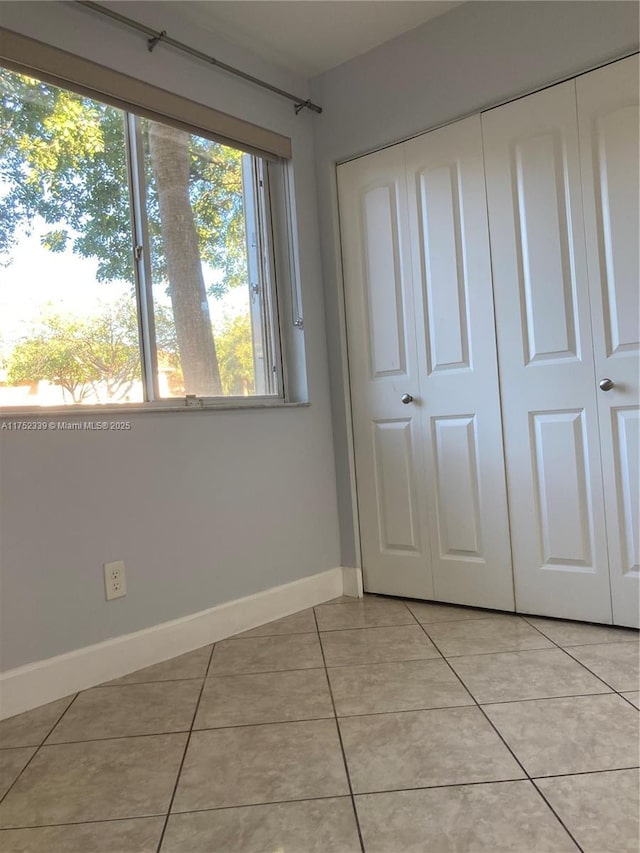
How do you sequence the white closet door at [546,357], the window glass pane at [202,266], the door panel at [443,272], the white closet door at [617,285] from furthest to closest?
the door panel at [443,272]
the window glass pane at [202,266]
the white closet door at [546,357]
the white closet door at [617,285]

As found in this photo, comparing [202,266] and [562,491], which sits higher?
[202,266]

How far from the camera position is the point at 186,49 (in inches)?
91.7

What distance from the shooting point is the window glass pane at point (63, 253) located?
194 cm

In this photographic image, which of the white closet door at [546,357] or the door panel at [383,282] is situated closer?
the white closet door at [546,357]

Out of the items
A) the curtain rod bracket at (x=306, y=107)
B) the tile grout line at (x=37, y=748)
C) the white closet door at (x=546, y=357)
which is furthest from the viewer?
the curtain rod bracket at (x=306, y=107)

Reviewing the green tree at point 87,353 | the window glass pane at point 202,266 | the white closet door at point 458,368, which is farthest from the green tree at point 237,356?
the white closet door at point 458,368

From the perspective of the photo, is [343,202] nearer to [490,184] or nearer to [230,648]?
[490,184]

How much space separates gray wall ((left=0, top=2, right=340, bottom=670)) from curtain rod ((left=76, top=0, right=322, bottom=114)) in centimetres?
3

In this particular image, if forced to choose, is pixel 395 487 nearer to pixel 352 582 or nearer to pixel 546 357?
pixel 352 582

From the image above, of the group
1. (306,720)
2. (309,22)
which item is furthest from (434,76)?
(306,720)

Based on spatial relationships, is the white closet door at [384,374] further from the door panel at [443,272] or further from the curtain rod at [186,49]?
the curtain rod at [186,49]

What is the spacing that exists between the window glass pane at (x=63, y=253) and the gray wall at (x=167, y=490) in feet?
0.56

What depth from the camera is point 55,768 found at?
1.48 metres

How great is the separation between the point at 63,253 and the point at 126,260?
0.76 feet
